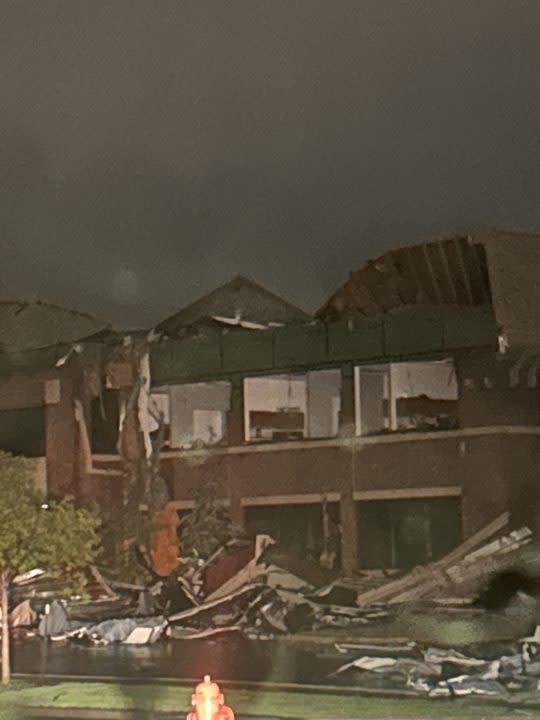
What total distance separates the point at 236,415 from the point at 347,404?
59.1 inches

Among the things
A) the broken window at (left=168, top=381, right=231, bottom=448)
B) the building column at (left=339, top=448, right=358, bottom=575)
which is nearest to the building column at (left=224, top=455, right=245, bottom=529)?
the broken window at (left=168, top=381, right=231, bottom=448)

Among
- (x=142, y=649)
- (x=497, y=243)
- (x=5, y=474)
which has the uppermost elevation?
(x=497, y=243)

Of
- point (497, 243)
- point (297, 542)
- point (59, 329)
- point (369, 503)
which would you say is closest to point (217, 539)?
point (297, 542)

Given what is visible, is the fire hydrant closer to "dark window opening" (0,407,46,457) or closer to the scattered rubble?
the scattered rubble

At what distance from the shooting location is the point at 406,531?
46.0 ft

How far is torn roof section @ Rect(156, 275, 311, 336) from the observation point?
14.2 metres

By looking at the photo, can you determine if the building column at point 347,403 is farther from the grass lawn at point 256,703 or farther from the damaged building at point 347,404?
the grass lawn at point 256,703

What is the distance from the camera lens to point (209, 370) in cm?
1498

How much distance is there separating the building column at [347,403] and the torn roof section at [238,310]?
841mm

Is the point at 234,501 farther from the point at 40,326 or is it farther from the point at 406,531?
the point at 40,326

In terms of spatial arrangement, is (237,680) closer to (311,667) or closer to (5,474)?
(311,667)

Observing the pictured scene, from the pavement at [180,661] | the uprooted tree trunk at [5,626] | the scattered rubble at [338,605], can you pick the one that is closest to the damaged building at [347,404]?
the scattered rubble at [338,605]

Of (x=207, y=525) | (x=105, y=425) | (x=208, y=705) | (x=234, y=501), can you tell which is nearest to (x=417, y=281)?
(x=234, y=501)

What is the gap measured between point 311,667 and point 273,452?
368 cm
